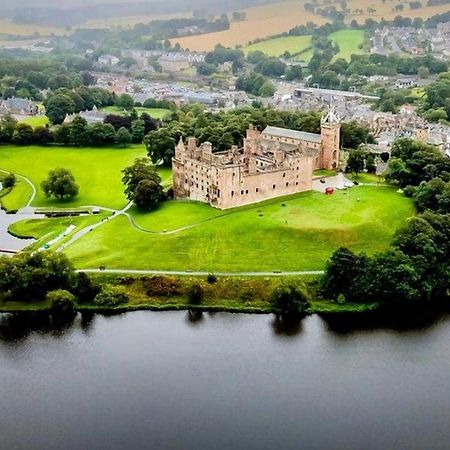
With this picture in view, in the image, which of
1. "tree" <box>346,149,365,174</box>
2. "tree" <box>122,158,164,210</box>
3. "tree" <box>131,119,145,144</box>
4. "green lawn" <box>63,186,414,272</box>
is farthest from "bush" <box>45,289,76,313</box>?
"tree" <box>131,119,145,144</box>

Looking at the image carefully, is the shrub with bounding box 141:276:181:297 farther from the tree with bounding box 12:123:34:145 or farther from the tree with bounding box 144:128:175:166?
the tree with bounding box 12:123:34:145

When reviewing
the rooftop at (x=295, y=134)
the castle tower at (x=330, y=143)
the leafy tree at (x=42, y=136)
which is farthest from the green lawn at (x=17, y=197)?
the castle tower at (x=330, y=143)

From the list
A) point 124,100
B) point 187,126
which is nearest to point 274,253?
point 187,126

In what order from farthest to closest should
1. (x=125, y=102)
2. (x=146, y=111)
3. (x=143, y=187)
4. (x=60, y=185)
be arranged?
(x=125, y=102) < (x=146, y=111) < (x=60, y=185) < (x=143, y=187)

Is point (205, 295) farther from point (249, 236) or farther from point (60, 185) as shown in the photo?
point (60, 185)

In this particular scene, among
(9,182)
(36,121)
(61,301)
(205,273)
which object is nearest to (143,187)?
(205,273)

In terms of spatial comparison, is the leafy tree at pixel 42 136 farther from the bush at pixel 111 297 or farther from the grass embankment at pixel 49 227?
the bush at pixel 111 297
